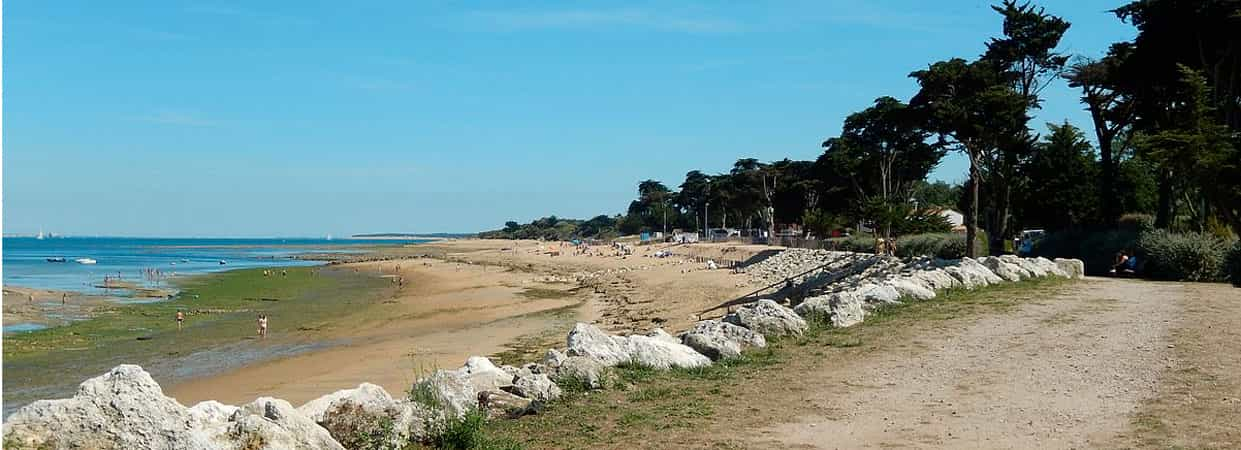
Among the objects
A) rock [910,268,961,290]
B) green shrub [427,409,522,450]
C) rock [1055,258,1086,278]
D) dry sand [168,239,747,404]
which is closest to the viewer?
green shrub [427,409,522,450]

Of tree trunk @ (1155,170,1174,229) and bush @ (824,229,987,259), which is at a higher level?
tree trunk @ (1155,170,1174,229)

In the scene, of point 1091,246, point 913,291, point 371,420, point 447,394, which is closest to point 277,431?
point 371,420

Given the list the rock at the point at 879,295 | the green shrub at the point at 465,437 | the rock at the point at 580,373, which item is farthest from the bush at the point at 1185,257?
the green shrub at the point at 465,437

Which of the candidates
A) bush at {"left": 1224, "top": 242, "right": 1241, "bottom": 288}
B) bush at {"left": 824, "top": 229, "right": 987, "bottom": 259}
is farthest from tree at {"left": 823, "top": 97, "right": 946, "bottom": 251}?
bush at {"left": 1224, "top": 242, "right": 1241, "bottom": 288}

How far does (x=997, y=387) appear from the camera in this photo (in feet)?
29.4

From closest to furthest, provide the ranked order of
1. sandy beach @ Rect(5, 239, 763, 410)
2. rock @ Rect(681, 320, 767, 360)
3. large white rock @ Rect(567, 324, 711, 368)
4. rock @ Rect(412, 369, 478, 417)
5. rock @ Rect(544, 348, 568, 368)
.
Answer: rock @ Rect(412, 369, 478, 417), rock @ Rect(544, 348, 568, 368), large white rock @ Rect(567, 324, 711, 368), rock @ Rect(681, 320, 767, 360), sandy beach @ Rect(5, 239, 763, 410)

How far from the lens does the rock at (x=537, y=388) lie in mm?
8531

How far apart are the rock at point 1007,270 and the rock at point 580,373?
13590mm

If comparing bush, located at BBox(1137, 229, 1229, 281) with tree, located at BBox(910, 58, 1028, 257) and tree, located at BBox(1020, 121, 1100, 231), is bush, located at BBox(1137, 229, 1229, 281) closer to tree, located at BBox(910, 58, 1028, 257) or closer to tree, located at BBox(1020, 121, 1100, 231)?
tree, located at BBox(910, 58, 1028, 257)

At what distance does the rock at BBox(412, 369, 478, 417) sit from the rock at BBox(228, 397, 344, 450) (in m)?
1.18

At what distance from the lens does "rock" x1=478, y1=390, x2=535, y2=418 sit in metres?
8.08

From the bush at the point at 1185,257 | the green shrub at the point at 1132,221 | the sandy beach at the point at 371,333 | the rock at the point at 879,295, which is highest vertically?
the green shrub at the point at 1132,221

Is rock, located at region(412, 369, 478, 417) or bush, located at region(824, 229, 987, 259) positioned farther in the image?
bush, located at region(824, 229, 987, 259)

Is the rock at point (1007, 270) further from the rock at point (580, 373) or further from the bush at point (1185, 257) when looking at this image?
the rock at point (580, 373)
